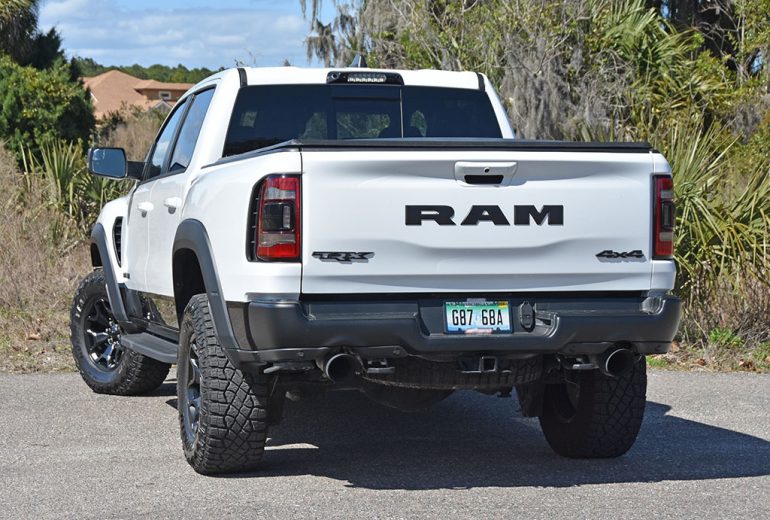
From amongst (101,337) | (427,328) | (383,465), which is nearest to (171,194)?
(383,465)

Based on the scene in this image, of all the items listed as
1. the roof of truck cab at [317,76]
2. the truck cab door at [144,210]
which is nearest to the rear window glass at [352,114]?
the roof of truck cab at [317,76]

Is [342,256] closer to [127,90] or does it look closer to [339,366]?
[339,366]

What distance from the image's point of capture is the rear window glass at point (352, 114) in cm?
732

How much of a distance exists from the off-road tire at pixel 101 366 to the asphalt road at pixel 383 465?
119 millimetres

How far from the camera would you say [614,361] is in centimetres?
600

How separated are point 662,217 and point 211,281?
2.16m

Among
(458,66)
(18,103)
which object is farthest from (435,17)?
(18,103)

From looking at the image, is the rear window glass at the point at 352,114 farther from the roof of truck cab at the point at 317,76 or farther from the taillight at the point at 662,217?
the taillight at the point at 662,217

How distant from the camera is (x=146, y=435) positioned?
24.7 feet

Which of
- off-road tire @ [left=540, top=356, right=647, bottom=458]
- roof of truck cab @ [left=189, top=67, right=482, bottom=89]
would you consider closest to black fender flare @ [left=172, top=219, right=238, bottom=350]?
roof of truck cab @ [left=189, top=67, right=482, bottom=89]

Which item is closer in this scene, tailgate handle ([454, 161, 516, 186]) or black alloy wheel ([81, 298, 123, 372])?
tailgate handle ([454, 161, 516, 186])

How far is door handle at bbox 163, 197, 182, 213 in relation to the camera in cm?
701

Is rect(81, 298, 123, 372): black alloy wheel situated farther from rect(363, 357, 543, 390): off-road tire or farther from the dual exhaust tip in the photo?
rect(363, 357, 543, 390): off-road tire

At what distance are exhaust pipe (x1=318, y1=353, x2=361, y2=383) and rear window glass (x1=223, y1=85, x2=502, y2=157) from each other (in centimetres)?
196
